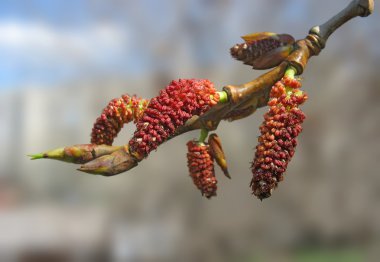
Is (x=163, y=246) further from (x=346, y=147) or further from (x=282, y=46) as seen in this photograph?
(x=282, y=46)

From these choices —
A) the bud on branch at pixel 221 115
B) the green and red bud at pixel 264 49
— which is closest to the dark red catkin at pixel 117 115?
the bud on branch at pixel 221 115

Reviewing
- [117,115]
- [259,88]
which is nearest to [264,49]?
[259,88]

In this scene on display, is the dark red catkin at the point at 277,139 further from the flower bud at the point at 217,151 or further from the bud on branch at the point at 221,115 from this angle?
the flower bud at the point at 217,151

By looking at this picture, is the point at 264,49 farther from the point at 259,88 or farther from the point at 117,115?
the point at 117,115

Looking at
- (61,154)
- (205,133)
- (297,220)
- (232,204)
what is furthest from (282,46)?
(297,220)

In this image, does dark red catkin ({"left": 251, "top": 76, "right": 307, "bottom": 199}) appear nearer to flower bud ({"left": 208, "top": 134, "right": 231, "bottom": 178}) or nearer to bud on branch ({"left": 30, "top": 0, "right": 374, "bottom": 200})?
bud on branch ({"left": 30, "top": 0, "right": 374, "bottom": 200})

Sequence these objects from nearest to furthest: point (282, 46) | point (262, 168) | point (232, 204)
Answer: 1. point (262, 168)
2. point (282, 46)
3. point (232, 204)
